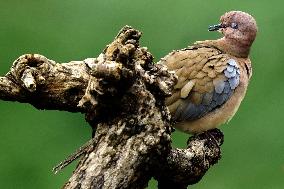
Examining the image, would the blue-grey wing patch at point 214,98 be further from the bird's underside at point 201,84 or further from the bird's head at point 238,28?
the bird's head at point 238,28

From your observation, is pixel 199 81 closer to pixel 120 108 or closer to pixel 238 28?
pixel 238 28

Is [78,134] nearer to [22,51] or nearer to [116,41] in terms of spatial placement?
[22,51]

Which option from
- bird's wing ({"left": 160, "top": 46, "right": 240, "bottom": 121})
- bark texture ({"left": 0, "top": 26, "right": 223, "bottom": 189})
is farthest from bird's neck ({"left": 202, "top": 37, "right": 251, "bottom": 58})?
bark texture ({"left": 0, "top": 26, "right": 223, "bottom": 189})

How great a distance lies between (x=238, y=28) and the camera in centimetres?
382

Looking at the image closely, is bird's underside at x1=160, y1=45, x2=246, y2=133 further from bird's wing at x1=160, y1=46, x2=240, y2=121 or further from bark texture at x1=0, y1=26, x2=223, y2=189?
bark texture at x1=0, y1=26, x2=223, y2=189

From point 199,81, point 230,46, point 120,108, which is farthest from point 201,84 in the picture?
point 120,108

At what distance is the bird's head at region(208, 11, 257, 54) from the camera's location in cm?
381

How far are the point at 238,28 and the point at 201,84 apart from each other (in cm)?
41

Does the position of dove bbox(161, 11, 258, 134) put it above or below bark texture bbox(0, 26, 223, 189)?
above

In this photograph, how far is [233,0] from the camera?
6703 mm

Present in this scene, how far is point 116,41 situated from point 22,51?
417cm

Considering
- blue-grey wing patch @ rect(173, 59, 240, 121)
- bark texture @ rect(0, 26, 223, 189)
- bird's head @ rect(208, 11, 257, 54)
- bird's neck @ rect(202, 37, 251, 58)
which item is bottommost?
bark texture @ rect(0, 26, 223, 189)

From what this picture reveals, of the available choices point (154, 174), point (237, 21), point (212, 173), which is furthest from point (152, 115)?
point (212, 173)

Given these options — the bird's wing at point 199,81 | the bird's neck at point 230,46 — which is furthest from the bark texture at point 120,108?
the bird's neck at point 230,46
